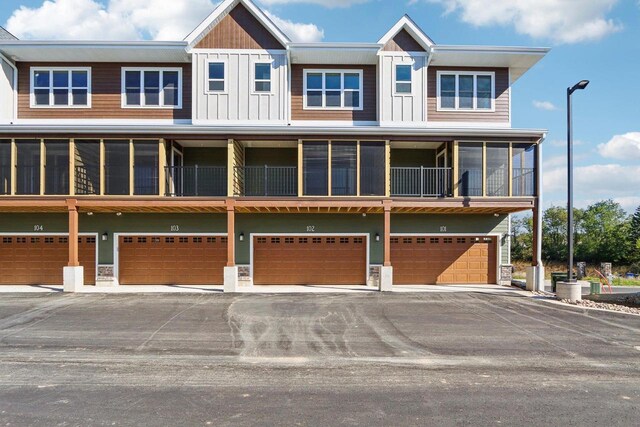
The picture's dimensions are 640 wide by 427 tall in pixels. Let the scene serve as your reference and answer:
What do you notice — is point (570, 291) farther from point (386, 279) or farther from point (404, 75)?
point (404, 75)

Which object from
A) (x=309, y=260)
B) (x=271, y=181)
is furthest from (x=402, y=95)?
(x=309, y=260)

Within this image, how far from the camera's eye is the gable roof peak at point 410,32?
55.7 feet

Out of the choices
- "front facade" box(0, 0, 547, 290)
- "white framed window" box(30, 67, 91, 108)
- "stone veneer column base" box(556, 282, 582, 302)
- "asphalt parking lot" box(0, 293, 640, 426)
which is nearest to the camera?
"asphalt parking lot" box(0, 293, 640, 426)

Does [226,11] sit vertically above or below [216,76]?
above

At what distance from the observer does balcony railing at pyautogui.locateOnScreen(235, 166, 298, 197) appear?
17.0 meters

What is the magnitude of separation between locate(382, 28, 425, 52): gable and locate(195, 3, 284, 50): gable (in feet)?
15.8

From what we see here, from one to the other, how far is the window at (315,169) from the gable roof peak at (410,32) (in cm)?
574

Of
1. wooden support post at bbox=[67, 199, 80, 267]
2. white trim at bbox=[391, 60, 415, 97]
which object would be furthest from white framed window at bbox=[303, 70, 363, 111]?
wooden support post at bbox=[67, 199, 80, 267]

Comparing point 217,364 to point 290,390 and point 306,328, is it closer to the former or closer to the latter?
point 290,390

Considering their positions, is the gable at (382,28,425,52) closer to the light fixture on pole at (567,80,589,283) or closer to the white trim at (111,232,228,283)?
the light fixture on pole at (567,80,589,283)

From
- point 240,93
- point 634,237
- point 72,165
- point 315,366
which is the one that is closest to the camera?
point 315,366

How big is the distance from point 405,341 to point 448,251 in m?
9.77

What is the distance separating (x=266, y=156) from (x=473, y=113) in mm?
9206

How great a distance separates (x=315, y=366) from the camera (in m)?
6.81
